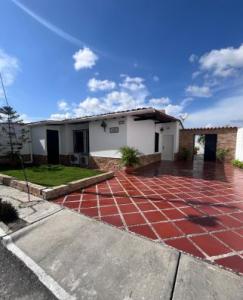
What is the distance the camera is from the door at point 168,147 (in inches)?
497

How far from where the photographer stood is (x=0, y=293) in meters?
1.86

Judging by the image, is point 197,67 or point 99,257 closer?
point 99,257

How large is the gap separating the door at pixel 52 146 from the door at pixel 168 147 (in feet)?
26.1

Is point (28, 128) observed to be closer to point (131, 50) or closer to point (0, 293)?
point (131, 50)

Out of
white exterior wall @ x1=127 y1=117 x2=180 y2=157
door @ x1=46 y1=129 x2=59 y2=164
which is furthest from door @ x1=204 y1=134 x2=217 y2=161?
door @ x1=46 y1=129 x2=59 y2=164

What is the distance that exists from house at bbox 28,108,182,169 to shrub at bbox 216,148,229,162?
9.72ft

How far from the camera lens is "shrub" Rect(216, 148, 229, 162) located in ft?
39.2

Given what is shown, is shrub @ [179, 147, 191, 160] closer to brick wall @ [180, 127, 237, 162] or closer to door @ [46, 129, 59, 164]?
brick wall @ [180, 127, 237, 162]

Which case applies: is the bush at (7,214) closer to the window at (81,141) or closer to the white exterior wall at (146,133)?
the white exterior wall at (146,133)

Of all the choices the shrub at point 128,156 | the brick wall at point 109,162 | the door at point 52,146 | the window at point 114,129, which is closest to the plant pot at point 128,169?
the shrub at point 128,156

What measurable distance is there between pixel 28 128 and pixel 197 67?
38.0ft

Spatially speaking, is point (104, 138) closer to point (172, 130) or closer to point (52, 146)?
point (52, 146)

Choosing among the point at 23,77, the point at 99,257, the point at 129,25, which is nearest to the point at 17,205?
the point at 99,257

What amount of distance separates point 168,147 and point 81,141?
6.62 metres
